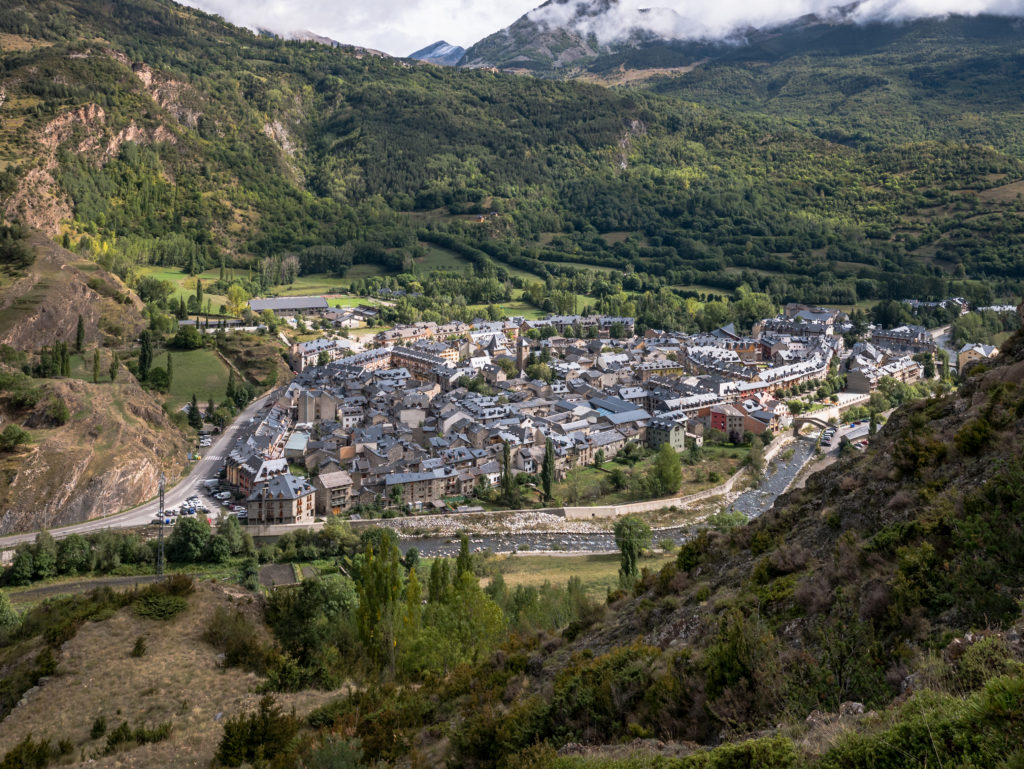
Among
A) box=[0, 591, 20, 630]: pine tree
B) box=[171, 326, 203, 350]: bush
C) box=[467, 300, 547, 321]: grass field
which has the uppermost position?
box=[171, 326, 203, 350]: bush

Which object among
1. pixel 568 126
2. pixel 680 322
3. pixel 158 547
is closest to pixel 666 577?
pixel 158 547

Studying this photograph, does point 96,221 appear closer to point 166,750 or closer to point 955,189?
point 166,750

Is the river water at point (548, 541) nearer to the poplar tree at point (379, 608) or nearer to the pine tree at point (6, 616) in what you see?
the poplar tree at point (379, 608)

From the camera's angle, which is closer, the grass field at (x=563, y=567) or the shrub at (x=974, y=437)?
the shrub at (x=974, y=437)

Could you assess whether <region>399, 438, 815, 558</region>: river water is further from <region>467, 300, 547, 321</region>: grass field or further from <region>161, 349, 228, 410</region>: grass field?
<region>467, 300, 547, 321</region>: grass field

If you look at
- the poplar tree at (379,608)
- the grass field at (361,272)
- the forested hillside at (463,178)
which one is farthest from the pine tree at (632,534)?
the grass field at (361,272)

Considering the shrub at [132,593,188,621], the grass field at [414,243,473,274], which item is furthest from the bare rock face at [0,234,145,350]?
the grass field at [414,243,473,274]
